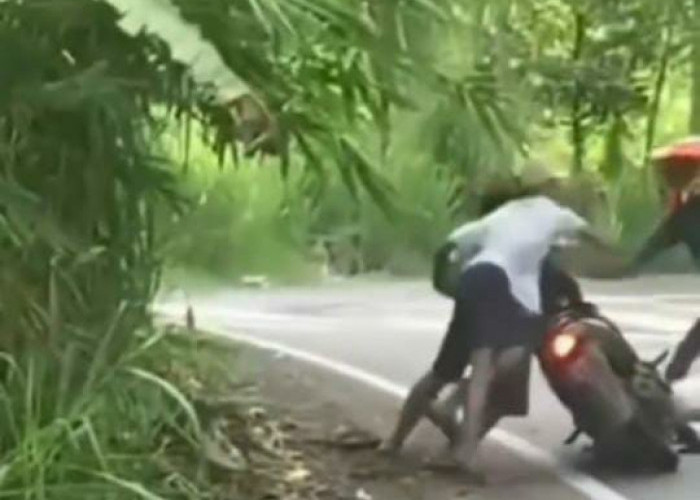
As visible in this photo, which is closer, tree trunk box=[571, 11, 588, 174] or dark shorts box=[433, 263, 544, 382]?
tree trunk box=[571, 11, 588, 174]

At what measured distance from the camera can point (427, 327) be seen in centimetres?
295

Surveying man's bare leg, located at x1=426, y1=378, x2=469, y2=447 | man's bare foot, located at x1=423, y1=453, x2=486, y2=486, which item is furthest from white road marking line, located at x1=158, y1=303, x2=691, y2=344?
man's bare foot, located at x1=423, y1=453, x2=486, y2=486

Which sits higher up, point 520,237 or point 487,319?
point 520,237

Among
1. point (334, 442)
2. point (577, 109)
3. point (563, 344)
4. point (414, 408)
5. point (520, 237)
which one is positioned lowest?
point (334, 442)

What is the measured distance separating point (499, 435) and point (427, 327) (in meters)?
0.22

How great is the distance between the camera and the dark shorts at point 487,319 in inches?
115

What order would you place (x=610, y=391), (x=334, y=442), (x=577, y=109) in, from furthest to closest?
(x=334, y=442)
(x=610, y=391)
(x=577, y=109)

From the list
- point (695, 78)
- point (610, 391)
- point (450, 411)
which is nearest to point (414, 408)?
point (450, 411)

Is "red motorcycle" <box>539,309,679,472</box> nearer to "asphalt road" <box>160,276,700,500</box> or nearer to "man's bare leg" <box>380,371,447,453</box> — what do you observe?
"asphalt road" <box>160,276,700,500</box>

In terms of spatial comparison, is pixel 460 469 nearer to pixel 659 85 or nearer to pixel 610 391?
pixel 610 391

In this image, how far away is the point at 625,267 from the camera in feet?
9.39

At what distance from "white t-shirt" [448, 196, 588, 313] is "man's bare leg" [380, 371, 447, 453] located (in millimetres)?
214

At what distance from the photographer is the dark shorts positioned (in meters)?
2.91

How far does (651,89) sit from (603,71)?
3.3 inches
